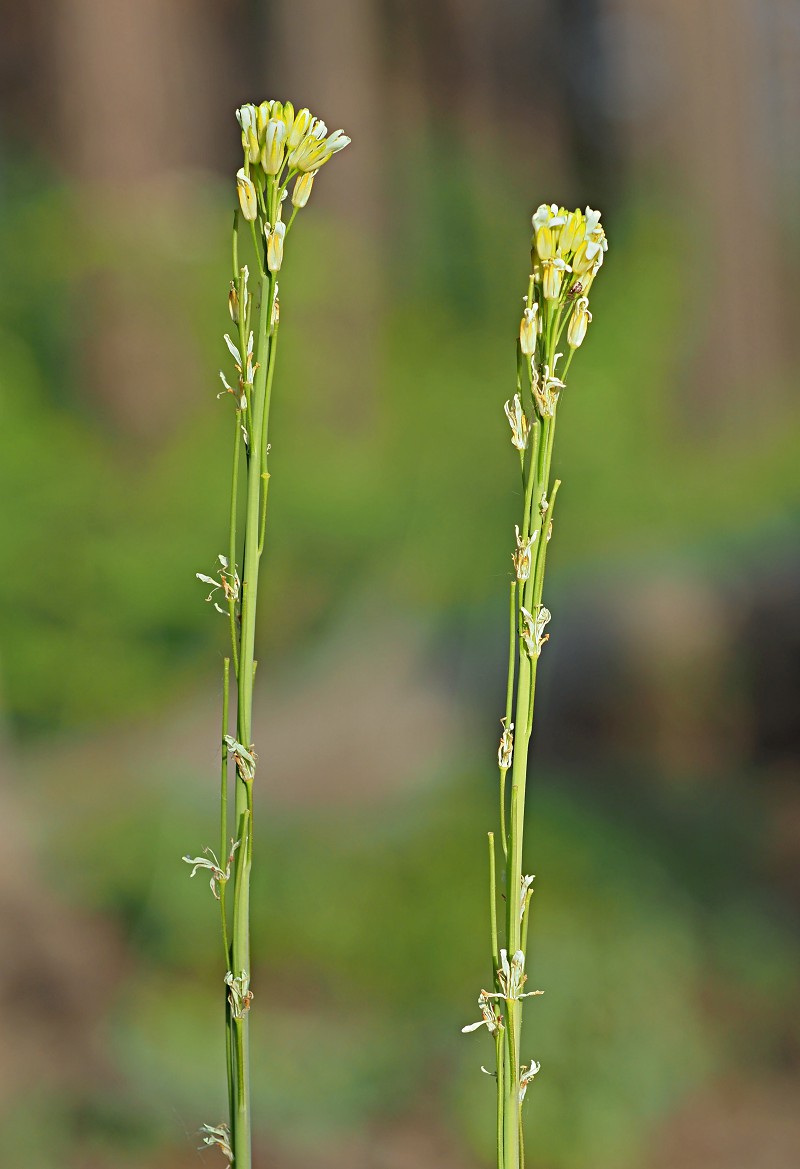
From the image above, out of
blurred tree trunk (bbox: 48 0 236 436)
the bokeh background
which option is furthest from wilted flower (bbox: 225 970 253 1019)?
blurred tree trunk (bbox: 48 0 236 436)

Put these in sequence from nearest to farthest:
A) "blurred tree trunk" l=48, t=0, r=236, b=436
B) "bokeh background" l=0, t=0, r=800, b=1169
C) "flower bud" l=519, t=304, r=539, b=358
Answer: "flower bud" l=519, t=304, r=539, b=358 → "bokeh background" l=0, t=0, r=800, b=1169 → "blurred tree trunk" l=48, t=0, r=236, b=436

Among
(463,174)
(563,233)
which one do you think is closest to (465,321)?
(463,174)

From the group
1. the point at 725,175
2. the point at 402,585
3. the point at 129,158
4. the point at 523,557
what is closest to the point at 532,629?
the point at 523,557

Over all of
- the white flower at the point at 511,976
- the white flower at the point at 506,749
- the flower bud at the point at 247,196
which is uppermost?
the flower bud at the point at 247,196

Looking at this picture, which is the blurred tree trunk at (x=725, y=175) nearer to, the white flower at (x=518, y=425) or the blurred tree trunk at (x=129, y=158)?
the blurred tree trunk at (x=129, y=158)

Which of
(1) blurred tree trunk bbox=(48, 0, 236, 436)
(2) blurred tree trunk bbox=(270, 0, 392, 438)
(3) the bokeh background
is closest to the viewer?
(3) the bokeh background

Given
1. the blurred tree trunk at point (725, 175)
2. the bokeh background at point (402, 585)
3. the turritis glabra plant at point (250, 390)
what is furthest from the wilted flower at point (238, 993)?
the blurred tree trunk at point (725, 175)

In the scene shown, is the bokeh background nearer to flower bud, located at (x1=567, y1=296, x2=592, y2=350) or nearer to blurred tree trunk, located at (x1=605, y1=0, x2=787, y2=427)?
blurred tree trunk, located at (x1=605, y1=0, x2=787, y2=427)

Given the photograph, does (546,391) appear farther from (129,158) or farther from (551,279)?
(129,158)

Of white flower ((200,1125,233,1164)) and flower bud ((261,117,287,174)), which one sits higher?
flower bud ((261,117,287,174))
